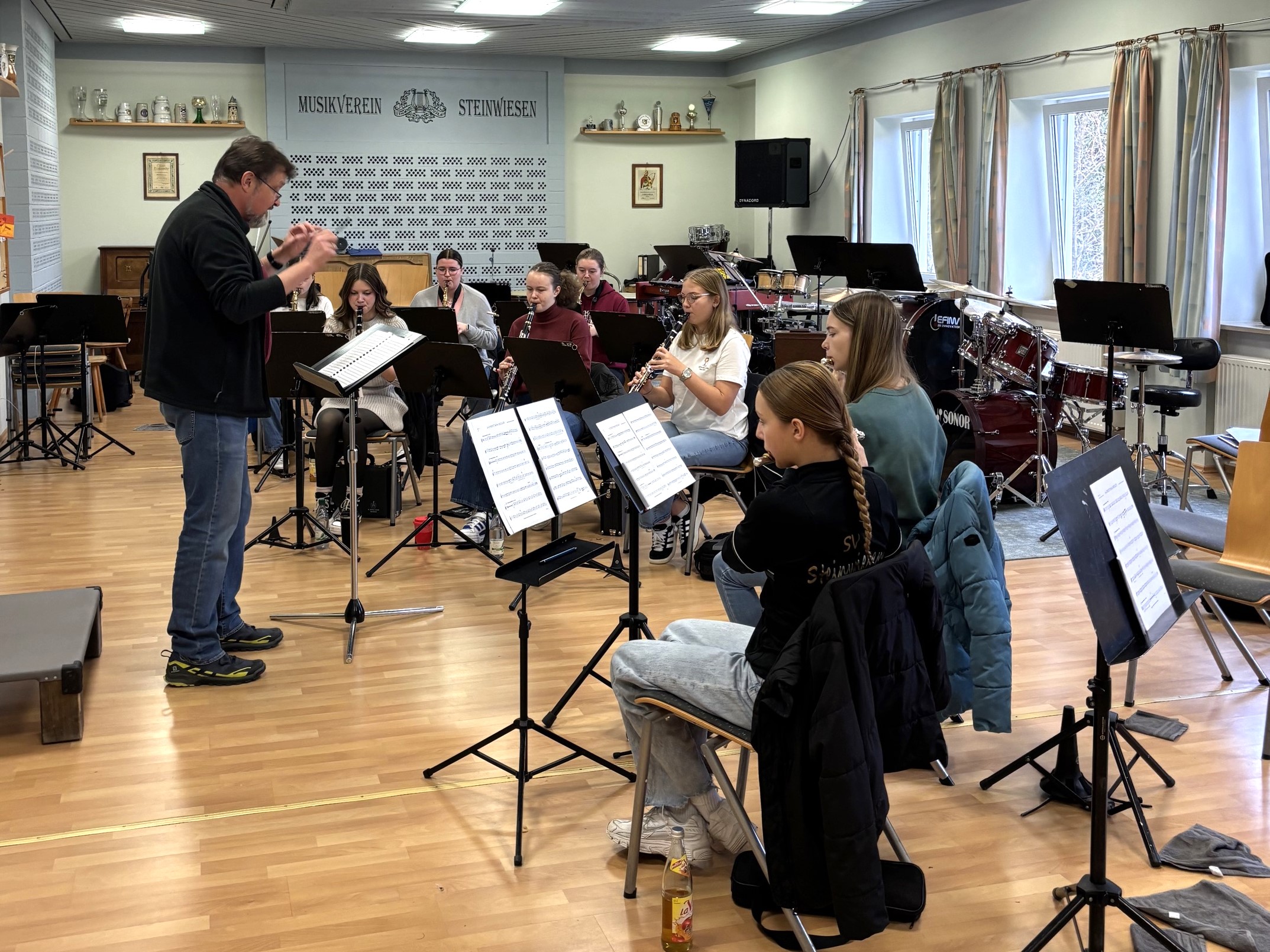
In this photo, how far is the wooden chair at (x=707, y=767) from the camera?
2.58 metres

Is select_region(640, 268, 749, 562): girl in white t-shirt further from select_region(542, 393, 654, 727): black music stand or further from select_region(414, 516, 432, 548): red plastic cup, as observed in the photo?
select_region(542, 393, 654, 727): black music stand

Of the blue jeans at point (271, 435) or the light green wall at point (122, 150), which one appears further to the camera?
the light green wall at point (122, 150)

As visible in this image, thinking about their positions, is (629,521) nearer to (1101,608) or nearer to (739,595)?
(739,595)

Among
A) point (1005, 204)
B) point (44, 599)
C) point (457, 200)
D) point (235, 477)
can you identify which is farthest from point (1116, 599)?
point (457, 200)

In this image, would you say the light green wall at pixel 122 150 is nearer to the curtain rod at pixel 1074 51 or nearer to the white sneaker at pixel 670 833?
the curtain rod at pixel 1074 51

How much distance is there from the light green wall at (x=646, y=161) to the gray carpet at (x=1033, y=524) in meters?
7.63

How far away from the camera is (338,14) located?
1059 cm

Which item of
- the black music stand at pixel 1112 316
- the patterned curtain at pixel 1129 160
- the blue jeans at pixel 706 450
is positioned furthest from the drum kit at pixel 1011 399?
the blue jeans at pixel 706 450

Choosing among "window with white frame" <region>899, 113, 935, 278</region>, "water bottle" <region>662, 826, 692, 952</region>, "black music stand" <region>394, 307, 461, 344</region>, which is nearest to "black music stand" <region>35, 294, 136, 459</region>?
"black music stand" <region>394, 307, 461, 344</region>

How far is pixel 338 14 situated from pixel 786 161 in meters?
4.41

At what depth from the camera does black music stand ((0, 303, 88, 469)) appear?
7.20 m

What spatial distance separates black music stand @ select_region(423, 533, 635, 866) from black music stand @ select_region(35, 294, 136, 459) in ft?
17.6

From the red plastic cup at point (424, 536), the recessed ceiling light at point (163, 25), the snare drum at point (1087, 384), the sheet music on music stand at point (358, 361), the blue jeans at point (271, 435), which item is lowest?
the red plastic cup at point (424, 536)

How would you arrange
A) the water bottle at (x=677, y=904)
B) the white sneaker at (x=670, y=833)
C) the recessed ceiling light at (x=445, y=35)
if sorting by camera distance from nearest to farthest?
1. the water bottle at (x=677, y=904)
2. the white sneaker at (x=670, y=833)
3. the recessed ceiling light at (x=445, y=35)
